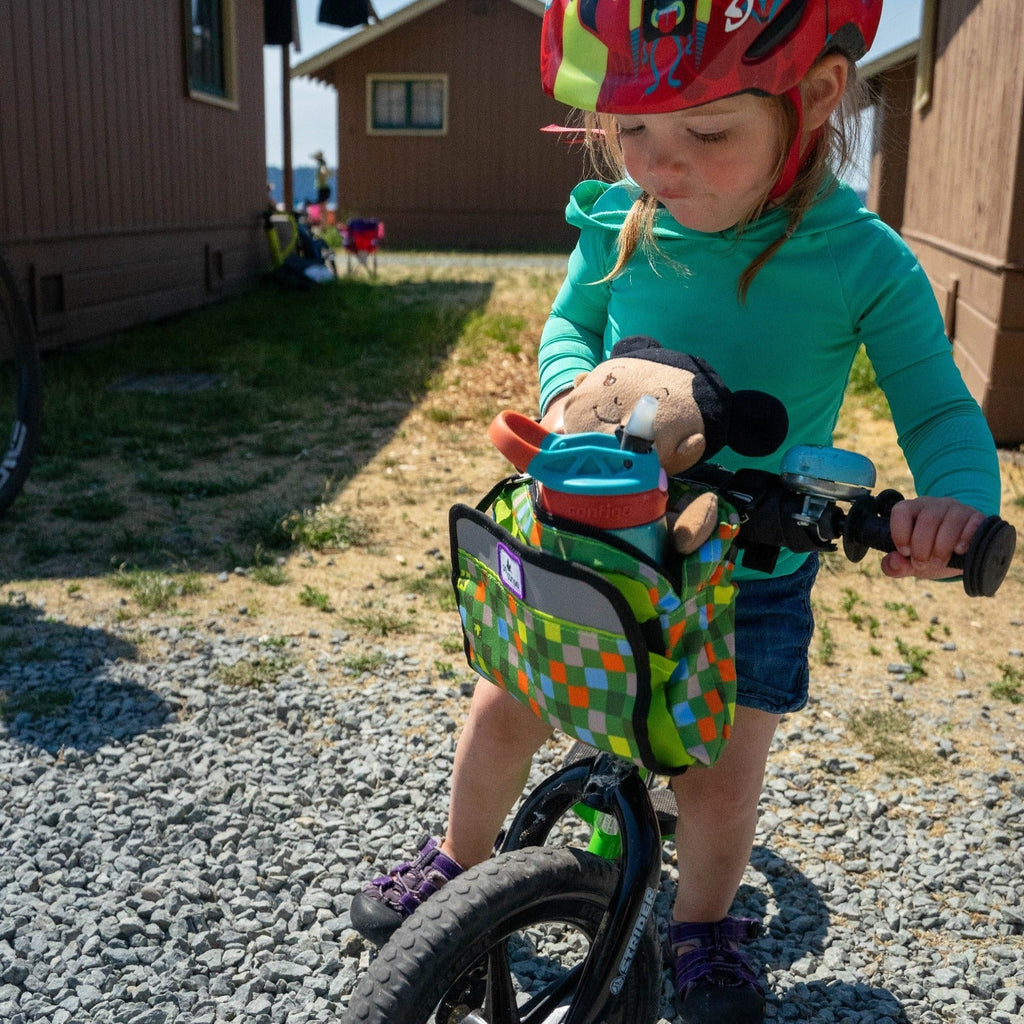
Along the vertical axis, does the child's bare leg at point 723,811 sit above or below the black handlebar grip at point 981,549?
below

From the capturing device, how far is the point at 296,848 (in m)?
2.56

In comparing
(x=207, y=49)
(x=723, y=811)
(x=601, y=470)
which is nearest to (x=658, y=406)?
(x=601, y=470)

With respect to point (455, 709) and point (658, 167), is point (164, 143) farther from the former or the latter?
point (658, 167)

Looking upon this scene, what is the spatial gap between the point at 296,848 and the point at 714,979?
1040mm

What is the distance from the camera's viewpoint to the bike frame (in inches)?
59.5

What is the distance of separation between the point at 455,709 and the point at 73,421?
→ 13.0 feet

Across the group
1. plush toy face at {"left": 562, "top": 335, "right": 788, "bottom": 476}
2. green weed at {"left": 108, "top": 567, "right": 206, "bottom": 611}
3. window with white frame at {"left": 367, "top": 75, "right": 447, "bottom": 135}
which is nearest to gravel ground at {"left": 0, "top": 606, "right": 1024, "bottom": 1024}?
green weed at {"left": 108, "top": 567, "right": 206, "bottom": 611}

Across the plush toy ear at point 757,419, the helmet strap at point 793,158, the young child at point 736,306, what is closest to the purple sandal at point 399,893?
the young child at point 736,306

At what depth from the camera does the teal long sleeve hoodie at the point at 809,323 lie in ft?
5.19

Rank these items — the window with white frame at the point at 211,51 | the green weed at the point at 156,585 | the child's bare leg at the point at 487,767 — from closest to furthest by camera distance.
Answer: the child's bare leg at the point at 487,767 → the green weed at the point at 156,585 → the window with white frame at the point at 211,51

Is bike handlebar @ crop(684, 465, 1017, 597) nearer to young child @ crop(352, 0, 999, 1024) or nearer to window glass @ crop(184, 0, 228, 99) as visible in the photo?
young child @ crop(352, 0, 999, 1024)

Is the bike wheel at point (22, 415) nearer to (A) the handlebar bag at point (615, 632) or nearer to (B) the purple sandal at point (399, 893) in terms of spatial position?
(B) the purple sandal at point (399, 893)

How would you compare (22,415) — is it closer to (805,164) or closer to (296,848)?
(296,848)

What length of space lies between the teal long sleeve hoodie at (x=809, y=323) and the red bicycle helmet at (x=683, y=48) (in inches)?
11.5
